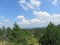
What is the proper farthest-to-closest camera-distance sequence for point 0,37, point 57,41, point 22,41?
1. point 0,37
2. point 22,41
3. point 57,41

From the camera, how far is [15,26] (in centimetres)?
4478

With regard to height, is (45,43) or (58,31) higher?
(58,31)

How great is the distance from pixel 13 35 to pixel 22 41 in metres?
3.45

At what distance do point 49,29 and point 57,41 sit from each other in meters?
3.06

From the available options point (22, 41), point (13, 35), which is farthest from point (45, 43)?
point (13, 35)

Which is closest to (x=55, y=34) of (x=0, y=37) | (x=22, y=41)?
(x=22, y=41)

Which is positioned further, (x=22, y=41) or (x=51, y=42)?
(x=22, y=41)

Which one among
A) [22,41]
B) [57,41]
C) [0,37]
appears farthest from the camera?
[0,37]

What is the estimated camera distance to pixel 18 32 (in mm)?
42594

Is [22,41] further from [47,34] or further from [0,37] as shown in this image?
[0,37]

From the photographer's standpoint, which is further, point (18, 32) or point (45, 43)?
point (18, 32)

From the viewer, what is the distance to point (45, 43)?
37594 millimetres

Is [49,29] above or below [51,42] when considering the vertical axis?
above

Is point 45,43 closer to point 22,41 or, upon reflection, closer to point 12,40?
point 22,41
